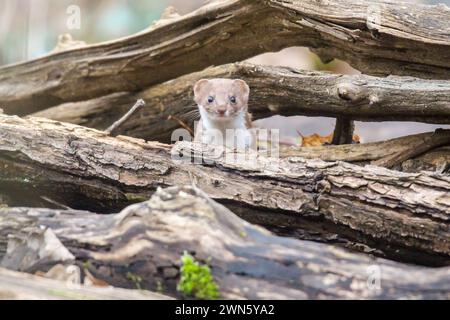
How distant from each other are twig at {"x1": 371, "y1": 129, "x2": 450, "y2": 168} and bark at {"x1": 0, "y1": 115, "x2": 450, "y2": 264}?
3.26 feet

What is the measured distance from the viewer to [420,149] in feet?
15.6

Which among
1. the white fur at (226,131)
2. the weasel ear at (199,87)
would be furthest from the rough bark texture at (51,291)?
the white fur at (226,131)

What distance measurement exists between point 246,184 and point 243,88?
5.78 ft

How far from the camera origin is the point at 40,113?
6.79 metres

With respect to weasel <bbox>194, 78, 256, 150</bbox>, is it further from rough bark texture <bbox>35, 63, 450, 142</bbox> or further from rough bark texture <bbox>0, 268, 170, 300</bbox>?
rough bark texture <bbox>0, 268, 170, 300</bbox>

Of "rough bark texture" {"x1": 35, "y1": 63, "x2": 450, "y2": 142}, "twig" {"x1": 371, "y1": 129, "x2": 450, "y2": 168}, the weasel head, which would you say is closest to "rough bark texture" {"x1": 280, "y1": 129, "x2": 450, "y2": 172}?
"twig" {"x1": 371, "y1": 129, "x2": 450, "y2": 168}

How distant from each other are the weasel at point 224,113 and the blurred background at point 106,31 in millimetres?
3034

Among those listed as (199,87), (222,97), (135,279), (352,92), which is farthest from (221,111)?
(135,279)

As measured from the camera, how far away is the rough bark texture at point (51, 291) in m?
2.67

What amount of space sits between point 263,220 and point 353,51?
1.82 m

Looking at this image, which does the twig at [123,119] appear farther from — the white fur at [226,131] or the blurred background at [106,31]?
the blurred background at [106,31]

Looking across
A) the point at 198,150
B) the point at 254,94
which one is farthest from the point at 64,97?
the point at 198,150

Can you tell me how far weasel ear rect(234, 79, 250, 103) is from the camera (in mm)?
5473

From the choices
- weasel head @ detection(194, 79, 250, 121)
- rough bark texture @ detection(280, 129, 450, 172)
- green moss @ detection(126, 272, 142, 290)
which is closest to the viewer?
green moss @ detection(126, 272, 142, 290)
